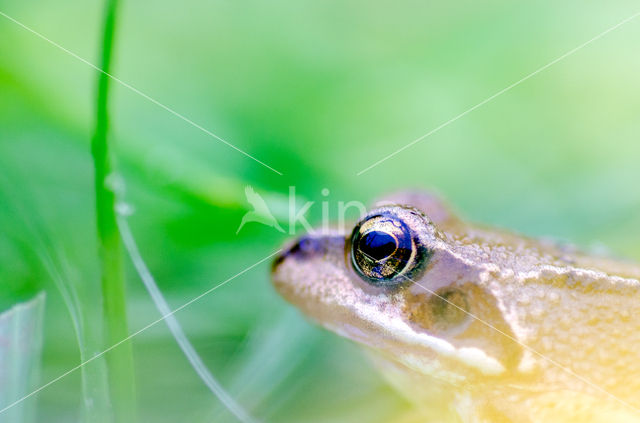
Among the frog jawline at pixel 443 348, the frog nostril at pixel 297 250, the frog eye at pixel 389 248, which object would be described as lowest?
the frog jawline at pixel 443 348

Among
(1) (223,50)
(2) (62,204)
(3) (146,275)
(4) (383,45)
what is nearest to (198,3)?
(1) (223,50)

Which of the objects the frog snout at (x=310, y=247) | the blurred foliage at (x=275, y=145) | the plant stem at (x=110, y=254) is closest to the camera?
the plant stem at (x=110, y=254)

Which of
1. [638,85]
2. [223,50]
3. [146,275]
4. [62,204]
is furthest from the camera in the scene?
[638,85]

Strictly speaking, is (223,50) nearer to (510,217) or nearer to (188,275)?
(188,275)

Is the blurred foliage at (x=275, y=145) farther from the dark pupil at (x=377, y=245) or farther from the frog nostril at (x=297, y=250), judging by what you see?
the dark pupil at (x=377, y=245)

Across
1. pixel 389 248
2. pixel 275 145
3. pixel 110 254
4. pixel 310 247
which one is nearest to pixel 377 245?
pixel 389 248

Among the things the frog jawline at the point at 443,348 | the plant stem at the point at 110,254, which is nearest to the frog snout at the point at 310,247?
the frog jawline at the point at 443,348

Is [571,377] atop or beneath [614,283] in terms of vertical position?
beneath

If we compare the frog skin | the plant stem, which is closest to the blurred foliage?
the plant stem
